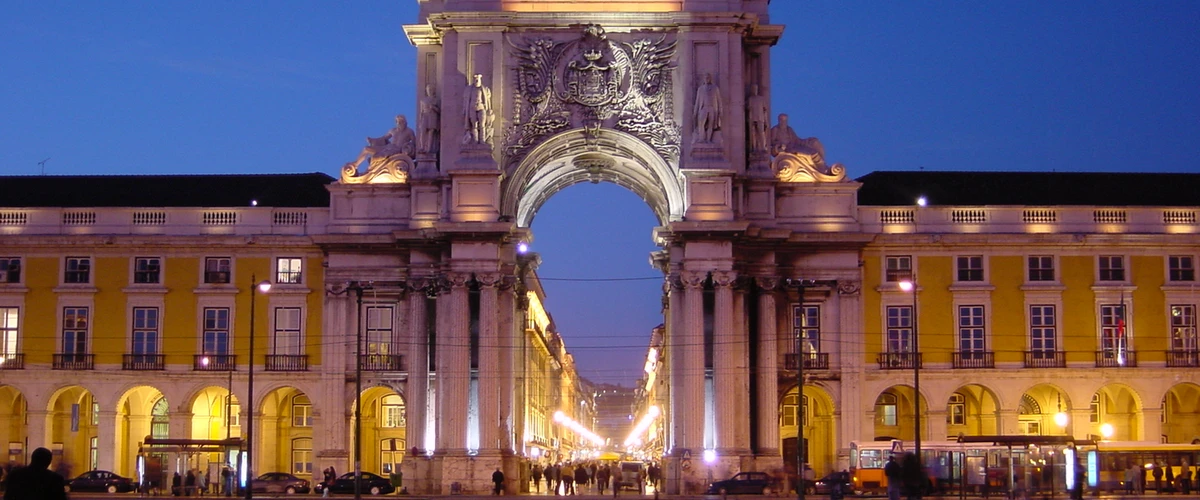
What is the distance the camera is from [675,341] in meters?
78.6

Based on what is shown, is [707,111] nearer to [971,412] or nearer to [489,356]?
[489,356]

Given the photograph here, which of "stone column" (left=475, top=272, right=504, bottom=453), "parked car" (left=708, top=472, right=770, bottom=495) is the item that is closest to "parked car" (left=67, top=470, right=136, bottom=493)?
"stone column" (left=475, top=272, right=504, bottom=453)

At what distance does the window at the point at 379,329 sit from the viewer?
8119 cm

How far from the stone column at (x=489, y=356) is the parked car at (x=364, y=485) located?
511 centimetres

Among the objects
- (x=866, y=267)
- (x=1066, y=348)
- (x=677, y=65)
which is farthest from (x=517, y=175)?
(x=1066, y=348)

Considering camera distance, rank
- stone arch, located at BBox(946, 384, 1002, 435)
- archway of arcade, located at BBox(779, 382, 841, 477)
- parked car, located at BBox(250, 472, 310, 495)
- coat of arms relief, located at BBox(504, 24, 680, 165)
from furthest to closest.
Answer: stone arch, located at BBox(946, 384, 1002, 435) < archway of arcade, located at BBox(779, 382, 841, 477) < coat of arms relief, located at BBox(504, 24, 680, 165) < parked car, located at BBox(250, 472, 310, 495)

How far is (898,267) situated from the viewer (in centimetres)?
8100

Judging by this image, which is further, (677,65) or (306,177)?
(306,177)

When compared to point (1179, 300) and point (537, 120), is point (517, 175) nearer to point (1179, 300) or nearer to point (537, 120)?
point (537, 120)

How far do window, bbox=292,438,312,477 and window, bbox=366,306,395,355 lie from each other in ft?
26.8

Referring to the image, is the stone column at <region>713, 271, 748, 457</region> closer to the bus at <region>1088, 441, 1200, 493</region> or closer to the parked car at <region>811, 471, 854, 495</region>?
the parked car at <region>811, 471, 854, 495</region>

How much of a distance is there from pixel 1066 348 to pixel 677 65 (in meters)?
22.5

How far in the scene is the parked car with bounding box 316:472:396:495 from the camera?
74688 millimetres

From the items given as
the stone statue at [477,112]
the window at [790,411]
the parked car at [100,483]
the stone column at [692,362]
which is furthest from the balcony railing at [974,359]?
the parked car at [100,483]
